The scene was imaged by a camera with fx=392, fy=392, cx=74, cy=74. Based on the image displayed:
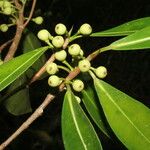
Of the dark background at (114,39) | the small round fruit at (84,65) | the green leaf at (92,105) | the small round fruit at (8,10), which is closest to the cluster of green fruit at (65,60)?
the small round fruit at (84,65)

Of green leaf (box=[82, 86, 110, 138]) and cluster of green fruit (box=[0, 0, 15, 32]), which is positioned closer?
green leaf (box=[82, 86, 110, 138])

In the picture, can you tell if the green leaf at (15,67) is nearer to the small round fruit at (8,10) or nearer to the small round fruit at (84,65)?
the small round fruit at (84,65)

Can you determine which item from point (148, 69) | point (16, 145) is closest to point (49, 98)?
point (16, 145)

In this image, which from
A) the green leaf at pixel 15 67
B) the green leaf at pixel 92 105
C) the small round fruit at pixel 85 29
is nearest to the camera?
the green leaf at pixel 15 67

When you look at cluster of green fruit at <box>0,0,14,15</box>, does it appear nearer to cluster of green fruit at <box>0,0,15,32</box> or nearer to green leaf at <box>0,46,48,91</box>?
cluster of green fruit at <box>0,0,15,32</box>

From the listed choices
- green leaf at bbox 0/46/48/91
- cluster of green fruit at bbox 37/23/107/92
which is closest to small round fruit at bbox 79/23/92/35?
cluster of green fruit at bbox 37/23/107/92
